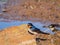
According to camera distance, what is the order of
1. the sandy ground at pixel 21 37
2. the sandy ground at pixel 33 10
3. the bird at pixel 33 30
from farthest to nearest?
1. the sandy ground at pixel 33 10
2. the bird at pixel 33 30
3. the sandy ground at pixel 21 37

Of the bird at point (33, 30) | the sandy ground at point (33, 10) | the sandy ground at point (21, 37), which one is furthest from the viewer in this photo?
the sandy ground at point (33, 10)

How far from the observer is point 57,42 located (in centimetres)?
405

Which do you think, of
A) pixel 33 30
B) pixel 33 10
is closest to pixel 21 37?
pixel 33 30

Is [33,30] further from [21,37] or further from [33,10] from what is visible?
[33,10]

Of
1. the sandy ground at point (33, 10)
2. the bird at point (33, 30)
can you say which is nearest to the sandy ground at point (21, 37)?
the bird at point (33, 30)

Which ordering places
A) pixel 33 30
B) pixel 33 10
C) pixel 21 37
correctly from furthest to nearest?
pixel 33 10
pixel 33 30
pixel 21 37

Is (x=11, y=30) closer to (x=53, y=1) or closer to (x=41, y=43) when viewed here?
(x=41, y=43)

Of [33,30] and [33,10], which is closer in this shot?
[33,30]

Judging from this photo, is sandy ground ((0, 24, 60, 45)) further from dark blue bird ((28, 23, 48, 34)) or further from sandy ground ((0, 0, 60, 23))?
sandy ground ((0, 0, 60, 23))

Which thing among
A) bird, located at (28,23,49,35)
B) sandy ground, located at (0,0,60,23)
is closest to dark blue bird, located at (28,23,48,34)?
bird, located at (28,23,49,35)

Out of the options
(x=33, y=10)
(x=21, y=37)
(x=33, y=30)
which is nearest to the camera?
(x=21, y=37)

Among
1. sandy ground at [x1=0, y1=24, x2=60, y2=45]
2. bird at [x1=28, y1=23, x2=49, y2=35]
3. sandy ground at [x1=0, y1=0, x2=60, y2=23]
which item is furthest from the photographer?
sandy ground at [x1=0, y1=0, x2=60, y2=23]

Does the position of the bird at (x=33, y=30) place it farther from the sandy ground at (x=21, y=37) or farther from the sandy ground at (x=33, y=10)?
the sandy ground at (x=33, y=10)

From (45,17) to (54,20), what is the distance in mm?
438
